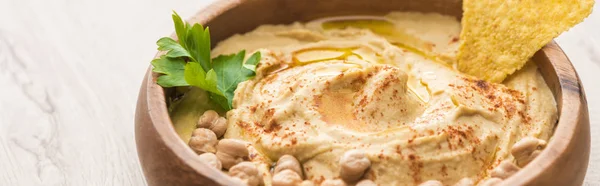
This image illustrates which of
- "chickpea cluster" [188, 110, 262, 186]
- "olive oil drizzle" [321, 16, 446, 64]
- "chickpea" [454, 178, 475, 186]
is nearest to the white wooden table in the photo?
"chickpea cluster" [188, 110, 262, 186]

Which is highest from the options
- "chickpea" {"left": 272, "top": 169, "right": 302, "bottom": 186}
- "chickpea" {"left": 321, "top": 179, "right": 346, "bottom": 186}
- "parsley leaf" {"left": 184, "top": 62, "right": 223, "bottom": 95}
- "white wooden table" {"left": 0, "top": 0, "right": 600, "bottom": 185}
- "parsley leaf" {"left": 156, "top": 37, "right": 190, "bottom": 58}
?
"parsley leaf" {"left": 156, "top": 37, "right": 190, "bottom": 58}

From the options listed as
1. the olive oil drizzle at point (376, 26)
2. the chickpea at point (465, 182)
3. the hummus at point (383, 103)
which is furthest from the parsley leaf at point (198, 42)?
the chickpea at point (465, 182)

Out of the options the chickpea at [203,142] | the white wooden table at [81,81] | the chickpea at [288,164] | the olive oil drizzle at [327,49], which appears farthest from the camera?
the white wooden table at [81,81]

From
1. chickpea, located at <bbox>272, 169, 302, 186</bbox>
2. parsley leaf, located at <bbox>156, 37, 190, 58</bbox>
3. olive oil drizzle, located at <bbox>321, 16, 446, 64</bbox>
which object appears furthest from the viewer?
olive oil drizzle, located at <bbox>321, 16, 446, 64</bbox>

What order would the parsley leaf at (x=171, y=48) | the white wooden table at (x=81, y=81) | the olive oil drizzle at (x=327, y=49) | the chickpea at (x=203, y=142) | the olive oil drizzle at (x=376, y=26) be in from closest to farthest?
the chickpea at (x=203, y=142) < the parsley leaf at (x=171, y=48) < the olive oil drizzle at (x=327, y=49) < the olive oil drizzle at (x=376, y=26) < the white wooden table at (x=81, y=81)

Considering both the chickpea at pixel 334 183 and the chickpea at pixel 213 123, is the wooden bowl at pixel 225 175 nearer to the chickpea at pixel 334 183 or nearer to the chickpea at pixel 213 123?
the chickpea at pixel 213 123

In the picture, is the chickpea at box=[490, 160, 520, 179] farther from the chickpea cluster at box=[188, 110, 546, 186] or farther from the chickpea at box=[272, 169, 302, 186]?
the chickpea at box=[272, 169, 302, 186]

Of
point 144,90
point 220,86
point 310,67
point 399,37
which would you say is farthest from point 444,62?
point 144,90

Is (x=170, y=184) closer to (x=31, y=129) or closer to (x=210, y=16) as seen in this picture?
(x=210, y=16)
